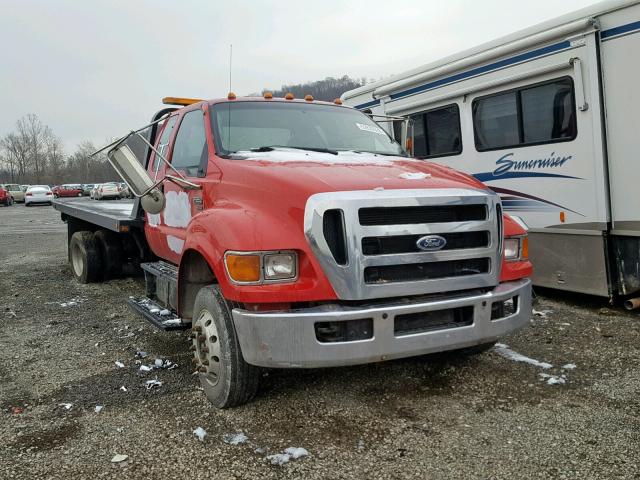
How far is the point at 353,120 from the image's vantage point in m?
5.21

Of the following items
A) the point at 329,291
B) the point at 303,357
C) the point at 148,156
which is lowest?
the point at 303,357

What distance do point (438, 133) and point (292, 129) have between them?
3655mm

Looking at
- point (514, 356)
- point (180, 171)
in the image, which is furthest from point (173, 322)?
point (514, 356)

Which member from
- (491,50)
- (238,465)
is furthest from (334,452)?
(491,50)

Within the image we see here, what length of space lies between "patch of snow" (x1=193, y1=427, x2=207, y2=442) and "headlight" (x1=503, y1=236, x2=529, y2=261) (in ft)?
7.74

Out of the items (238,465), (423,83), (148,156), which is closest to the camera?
(238,465)

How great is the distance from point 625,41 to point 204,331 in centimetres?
482

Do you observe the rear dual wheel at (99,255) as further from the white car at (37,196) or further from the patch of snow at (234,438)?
the white car at (37,196)

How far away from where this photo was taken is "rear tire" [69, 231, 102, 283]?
8141 millimetres

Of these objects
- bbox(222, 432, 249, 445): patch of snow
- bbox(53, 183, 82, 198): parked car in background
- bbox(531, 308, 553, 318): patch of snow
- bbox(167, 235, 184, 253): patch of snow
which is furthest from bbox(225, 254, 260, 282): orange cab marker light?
bbox(53, 183, 82, 198): parked car in background

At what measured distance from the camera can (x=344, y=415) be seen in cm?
364

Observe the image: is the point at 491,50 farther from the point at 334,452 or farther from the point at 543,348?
the point at 334,452

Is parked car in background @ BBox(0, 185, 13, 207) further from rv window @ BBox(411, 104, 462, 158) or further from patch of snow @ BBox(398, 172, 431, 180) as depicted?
patch of snow @ BBox(398, 172, 431, 180)

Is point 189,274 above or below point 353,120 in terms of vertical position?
below
